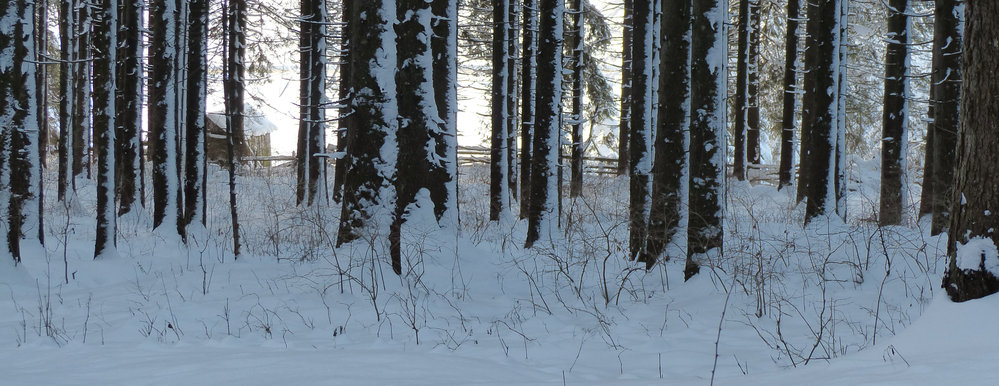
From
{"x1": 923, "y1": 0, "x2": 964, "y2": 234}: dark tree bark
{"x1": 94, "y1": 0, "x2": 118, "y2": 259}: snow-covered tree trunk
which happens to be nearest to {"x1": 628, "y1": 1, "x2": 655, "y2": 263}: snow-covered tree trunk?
{"x1": 923, "y1": 0, "x2": 964, "y2": 234}: dark tree bark

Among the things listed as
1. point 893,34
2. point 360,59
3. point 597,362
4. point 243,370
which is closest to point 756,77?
point 893,34

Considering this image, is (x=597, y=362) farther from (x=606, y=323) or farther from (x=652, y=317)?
(x=652, y=317)

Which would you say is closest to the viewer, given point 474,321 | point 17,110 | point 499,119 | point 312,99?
point 474,321

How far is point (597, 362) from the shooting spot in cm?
461

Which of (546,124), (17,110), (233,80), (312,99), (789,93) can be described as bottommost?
(17,110)

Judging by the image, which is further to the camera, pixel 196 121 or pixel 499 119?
pixel 499 119

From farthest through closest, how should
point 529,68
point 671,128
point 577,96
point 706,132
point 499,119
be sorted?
point 577,96, point 499,119, point 529,68, point 671,128, point 706,132

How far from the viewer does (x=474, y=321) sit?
575 cm

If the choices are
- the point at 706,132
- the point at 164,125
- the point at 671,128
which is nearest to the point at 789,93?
the point at 671,128

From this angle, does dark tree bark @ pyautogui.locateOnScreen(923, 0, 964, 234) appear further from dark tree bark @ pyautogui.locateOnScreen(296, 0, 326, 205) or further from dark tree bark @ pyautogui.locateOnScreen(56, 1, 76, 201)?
dark tree bark @ pyautogui.locateOnScreen(56, 1, 76, 201)

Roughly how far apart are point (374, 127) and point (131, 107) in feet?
19.5

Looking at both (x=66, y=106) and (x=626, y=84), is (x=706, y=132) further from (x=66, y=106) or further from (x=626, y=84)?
(x=66, y=106)

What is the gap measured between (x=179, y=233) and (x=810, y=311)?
9.31 m

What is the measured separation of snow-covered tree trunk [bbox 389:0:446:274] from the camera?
7602mm
